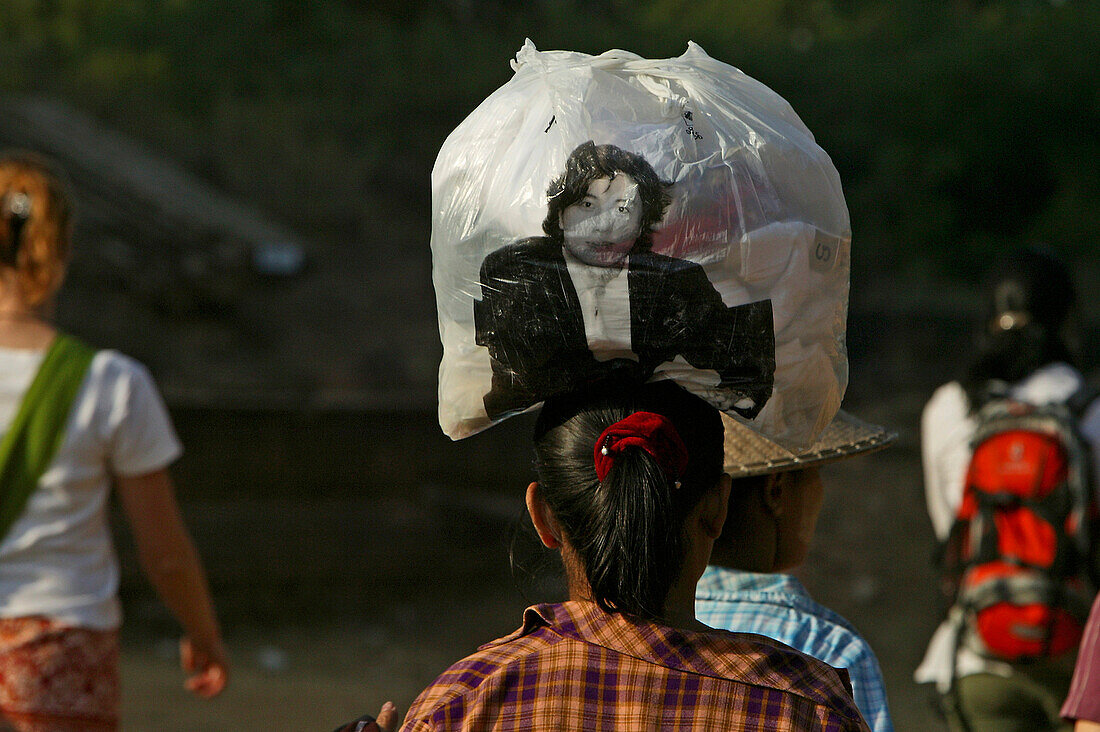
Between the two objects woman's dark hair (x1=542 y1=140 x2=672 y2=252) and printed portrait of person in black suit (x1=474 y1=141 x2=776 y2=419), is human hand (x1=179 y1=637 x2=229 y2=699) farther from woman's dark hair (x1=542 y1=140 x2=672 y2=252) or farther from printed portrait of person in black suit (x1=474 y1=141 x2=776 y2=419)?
woman's dark hair (x1=542 y1=140 x2=672 y2=252)

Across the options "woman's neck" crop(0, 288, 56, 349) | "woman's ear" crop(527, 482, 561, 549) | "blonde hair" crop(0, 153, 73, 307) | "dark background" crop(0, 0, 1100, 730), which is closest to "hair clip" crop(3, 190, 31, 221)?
"blonde hair" crop(0, 153, 73, 307)

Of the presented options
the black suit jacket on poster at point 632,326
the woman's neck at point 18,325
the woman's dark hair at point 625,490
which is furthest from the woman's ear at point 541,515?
the woman's neck at point 18,325

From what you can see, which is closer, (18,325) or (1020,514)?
(18,325)

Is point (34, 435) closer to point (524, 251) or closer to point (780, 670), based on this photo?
point (524, 251)

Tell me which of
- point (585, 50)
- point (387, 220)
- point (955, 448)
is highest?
point (585, 50)

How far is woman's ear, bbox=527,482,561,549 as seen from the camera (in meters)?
1.35

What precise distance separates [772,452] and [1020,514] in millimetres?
1450

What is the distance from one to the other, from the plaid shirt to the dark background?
609 cm

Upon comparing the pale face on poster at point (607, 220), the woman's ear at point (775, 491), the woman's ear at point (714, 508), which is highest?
the pale face on poster at point (607, 220)

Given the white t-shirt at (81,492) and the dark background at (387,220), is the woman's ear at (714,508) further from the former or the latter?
the dark background at (387,220)

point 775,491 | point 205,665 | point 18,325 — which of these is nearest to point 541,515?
point 775,491

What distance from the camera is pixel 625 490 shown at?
123cm

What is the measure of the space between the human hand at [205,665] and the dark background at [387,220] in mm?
4381

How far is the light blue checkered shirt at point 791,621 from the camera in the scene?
168 cm
